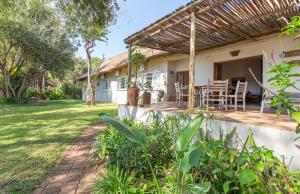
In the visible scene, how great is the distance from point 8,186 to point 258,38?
8799mm

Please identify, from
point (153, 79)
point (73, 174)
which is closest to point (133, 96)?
point (73, 174)

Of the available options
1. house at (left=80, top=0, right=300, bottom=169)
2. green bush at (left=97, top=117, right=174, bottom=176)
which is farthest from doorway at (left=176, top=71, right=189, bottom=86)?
green bush at (left=97, top=117, right=174, bottom=176)

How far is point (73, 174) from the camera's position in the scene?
438cm

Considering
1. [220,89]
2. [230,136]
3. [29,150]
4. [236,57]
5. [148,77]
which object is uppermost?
[236,57]

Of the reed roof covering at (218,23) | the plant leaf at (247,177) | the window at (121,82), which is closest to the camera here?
the plant leaf at (247,177)

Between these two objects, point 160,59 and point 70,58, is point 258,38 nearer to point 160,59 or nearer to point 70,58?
point 160,59

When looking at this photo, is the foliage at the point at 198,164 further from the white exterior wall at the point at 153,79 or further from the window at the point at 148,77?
the window at the point at 148,77

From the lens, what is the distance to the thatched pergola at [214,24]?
5.95 m

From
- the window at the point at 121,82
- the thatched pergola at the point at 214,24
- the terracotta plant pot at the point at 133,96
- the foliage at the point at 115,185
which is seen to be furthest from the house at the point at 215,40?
the window at the point at 121,82

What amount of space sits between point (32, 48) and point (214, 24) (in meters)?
16.9

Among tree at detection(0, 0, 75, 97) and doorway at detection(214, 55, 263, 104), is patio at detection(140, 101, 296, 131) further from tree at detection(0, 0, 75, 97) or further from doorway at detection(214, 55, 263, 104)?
tree at detection(0, 0, 75, 97)

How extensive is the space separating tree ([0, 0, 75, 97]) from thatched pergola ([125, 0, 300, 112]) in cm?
1197

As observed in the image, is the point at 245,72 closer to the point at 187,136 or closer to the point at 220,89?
the point at 220,89

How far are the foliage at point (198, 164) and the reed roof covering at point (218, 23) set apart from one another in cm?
301
